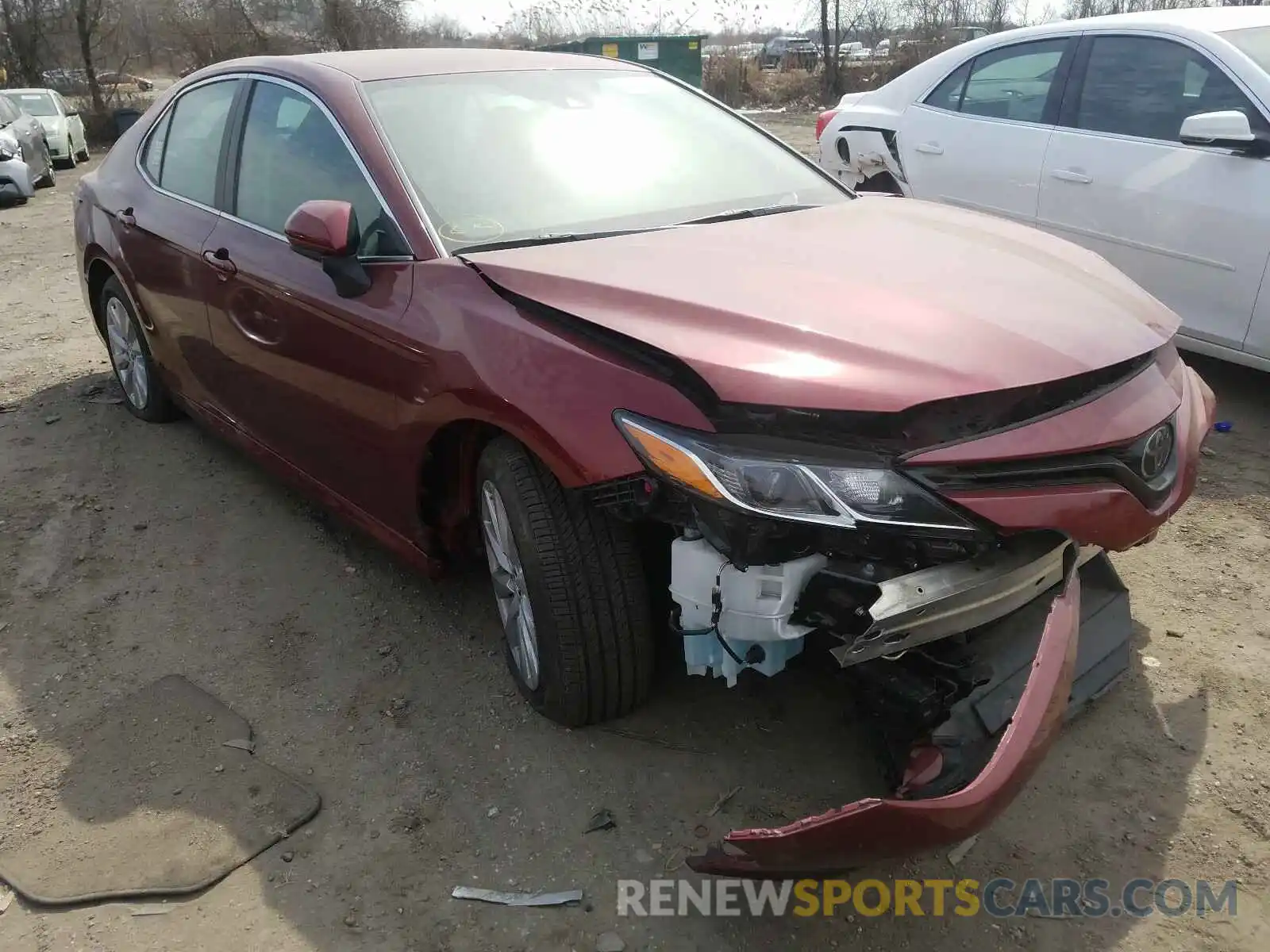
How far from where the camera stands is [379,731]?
2.70m

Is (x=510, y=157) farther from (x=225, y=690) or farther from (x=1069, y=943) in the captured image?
(x=1069, y=943)

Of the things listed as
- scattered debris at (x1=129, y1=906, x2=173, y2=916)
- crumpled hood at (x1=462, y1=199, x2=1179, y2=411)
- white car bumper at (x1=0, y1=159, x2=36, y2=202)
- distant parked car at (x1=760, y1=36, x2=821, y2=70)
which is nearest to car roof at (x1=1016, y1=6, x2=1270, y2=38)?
crumpled hood at (x1=462, y1=199, x2=1179, y2=411)

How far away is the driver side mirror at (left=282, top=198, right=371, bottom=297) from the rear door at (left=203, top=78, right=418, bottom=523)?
37mm

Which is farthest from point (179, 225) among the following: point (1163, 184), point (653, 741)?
point (1163, 184)

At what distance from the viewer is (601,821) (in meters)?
2.35

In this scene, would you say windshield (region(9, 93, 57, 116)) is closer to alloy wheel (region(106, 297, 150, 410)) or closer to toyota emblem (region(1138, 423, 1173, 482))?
alloy wheel (region(106, 297, 150, 410))

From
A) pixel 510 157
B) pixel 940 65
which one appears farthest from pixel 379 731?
pixel 940 65

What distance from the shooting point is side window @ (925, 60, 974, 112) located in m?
5.48

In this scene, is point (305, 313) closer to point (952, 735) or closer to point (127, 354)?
point (952, 735)

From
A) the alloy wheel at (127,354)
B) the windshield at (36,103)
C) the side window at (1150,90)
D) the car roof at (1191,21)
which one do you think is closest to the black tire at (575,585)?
the alloy wheel at (127,354)

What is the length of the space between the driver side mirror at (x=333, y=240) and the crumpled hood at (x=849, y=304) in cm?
37

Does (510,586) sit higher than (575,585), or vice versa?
(575,585)

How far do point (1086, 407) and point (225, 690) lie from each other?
7.86 ft

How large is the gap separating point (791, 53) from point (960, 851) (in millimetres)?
23862
